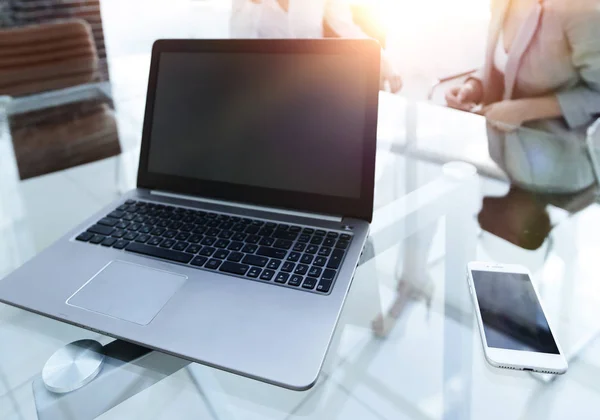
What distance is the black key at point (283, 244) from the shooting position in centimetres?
58

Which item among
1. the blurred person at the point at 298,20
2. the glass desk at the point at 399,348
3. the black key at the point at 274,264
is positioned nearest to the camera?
the glass desk at the point at 399,348

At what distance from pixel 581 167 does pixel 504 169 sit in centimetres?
15

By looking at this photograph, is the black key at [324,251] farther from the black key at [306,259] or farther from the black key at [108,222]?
the black key at [108,222]

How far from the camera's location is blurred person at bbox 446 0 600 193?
908mm

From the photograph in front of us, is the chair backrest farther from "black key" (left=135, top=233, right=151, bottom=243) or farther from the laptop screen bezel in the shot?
"black key" (left=135, top=233, right=151, bottom=243)

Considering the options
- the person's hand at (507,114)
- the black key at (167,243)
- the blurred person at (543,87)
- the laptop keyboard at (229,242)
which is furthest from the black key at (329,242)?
the person's hand at (507,114)

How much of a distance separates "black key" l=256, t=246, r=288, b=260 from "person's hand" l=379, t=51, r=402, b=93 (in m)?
0.85

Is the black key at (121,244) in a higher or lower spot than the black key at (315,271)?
lower

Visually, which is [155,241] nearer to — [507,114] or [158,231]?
[158,231]

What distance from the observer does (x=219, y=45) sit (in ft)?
2.27

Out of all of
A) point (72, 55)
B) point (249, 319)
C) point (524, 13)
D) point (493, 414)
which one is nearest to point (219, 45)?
point (249, 319)

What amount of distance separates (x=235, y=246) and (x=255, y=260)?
5cm

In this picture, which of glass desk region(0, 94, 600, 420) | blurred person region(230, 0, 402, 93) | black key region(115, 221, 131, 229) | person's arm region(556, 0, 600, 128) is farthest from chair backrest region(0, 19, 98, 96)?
person's arm region(556, 0, 600, 128)

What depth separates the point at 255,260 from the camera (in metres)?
0.56
